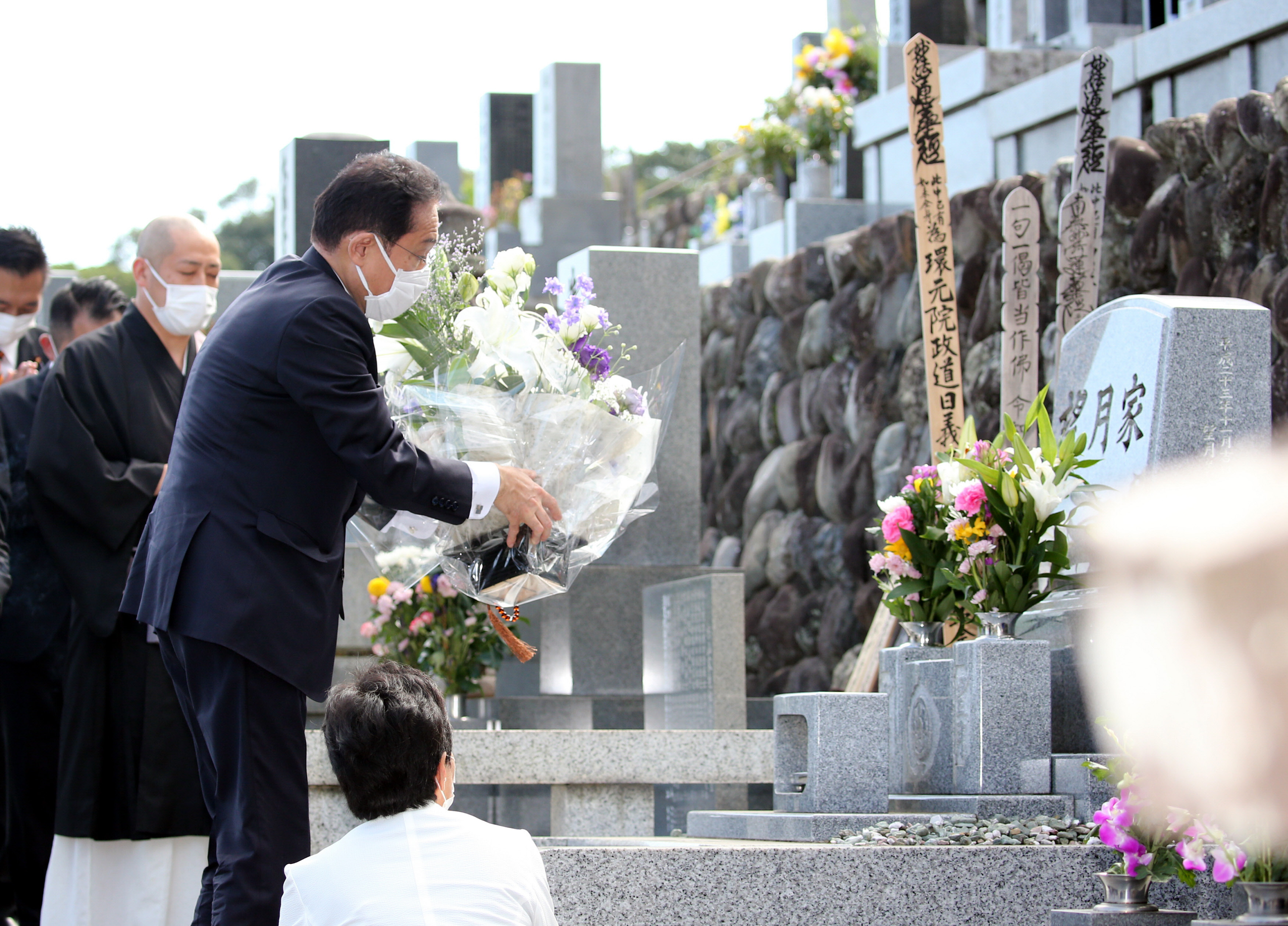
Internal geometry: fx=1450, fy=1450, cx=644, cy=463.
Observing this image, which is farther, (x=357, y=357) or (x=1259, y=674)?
(x=357, y=357)

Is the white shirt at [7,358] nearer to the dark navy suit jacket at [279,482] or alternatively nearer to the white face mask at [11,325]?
the white face mask at [11,325]

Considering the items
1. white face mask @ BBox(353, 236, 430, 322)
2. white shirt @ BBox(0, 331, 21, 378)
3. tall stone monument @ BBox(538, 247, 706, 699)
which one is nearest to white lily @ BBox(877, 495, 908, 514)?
white face mask @ BBox(353, 236, 430, 322)

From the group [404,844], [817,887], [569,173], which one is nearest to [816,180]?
[569,173]

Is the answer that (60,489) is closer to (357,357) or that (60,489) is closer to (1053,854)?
(357,357)

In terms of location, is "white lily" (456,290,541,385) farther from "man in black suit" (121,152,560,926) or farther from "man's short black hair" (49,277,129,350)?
"man's short black hair" (49,277,129,350)

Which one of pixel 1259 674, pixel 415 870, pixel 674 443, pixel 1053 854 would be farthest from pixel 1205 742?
pixel 674 443

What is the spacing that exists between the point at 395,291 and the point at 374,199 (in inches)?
8.1

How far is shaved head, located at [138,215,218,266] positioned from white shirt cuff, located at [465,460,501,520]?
1488 mm

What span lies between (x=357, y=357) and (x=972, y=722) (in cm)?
188

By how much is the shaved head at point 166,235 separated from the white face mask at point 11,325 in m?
1.25

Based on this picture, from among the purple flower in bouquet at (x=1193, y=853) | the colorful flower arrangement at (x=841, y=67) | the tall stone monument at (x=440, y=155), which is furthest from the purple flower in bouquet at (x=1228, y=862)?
the tall stone monument at (x=440, y=155)

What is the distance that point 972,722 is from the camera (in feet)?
12.3

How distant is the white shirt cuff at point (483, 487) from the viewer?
2957 millimetres

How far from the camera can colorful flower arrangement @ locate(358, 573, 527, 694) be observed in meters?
6.26
